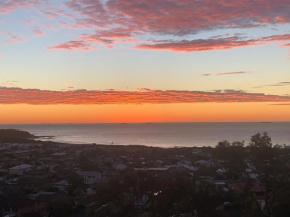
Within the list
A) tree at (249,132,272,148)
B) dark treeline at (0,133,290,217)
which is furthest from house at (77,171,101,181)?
tree at (249,132,272,148)

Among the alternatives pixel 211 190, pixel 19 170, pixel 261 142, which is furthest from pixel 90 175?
pixel 261 142

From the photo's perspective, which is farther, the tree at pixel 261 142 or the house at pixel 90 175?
the house at pixel 90 175

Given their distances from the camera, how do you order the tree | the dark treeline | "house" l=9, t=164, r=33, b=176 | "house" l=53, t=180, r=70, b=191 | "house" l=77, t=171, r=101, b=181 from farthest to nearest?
"house" l=9, t=164, r=33, b=176, "house" l=77, t=171, r=101, b=181, "house" l=53, t=180, r=70, b=191, the tree, the dark treeline

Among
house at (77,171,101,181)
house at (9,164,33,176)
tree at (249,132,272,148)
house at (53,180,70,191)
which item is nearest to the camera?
tree at (249,132,272,148)

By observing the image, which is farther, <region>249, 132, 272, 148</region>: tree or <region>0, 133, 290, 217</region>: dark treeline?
<region>249, 132, 272, 148</region>: tree

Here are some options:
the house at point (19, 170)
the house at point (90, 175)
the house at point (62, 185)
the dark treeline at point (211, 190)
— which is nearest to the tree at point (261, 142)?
the dark treeline at point (211, 190)

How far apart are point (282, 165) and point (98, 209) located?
21.0 feet

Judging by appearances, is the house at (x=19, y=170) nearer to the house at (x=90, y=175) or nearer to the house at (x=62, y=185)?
the house at (x=90, y=175)

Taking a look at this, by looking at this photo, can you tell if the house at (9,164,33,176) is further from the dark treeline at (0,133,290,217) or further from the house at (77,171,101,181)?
the dark treeline at (0,133,290,217)

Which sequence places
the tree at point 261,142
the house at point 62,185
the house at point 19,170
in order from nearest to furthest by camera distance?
the tree at point 261,142 < the house at point 62,185 < the house at point 19,170

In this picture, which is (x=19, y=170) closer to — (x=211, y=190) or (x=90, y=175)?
(x=90, y=175)

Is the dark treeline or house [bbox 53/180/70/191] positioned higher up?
the dark treeline

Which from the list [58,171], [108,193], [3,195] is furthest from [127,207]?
[58,171]

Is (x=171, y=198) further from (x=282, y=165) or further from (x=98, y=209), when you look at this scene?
(x=282, y=165)
